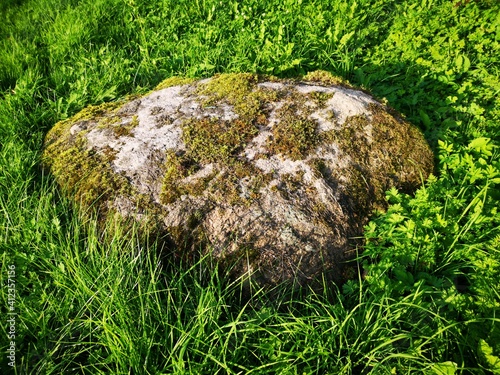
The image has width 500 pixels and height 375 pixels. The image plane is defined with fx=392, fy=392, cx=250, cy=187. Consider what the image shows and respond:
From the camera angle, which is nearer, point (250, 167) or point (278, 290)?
point (278, 290)

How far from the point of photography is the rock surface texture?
2.42 m

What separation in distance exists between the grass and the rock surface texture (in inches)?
6.2

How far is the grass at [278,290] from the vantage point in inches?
78.0

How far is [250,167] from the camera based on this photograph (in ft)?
8.68

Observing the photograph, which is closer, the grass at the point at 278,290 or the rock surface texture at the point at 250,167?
the grass at the point at 278,290

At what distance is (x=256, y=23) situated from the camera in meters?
4.87

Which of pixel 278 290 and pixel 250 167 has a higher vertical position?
pixel 250 167

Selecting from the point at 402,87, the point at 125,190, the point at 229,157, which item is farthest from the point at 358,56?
the point at 125,190

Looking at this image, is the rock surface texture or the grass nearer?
the grass

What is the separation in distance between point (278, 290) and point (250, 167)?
0.83 meters

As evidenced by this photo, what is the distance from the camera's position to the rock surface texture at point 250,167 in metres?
2.42

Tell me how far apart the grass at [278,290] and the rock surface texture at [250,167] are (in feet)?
0.51

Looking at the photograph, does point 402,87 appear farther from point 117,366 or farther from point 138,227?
point 117,366

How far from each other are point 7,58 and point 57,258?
10.3ft
